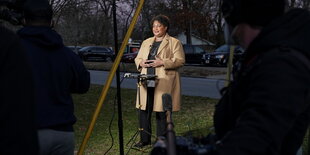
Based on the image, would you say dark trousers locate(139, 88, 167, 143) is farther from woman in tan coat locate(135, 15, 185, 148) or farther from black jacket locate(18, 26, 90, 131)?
black jacket locate(18, 26, 90, 131)

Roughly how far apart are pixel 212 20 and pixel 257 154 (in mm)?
43616

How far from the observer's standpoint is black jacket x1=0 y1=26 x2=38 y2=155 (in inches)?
61.6

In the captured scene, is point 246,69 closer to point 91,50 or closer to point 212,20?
point 91,50

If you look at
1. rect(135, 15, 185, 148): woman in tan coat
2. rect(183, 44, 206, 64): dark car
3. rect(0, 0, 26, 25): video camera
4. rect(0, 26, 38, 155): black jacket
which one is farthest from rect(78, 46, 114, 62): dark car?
rect(0, 26, 38, 155): black jacket

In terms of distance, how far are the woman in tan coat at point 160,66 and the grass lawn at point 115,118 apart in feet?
1.75

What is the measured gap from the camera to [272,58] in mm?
1537

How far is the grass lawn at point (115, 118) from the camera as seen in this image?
646cm

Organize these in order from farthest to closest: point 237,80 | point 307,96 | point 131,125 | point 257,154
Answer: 1. point 131,125
2. point 237,80
3. point 307,96
4. point 257,154

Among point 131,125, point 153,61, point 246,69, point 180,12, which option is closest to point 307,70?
point 246,69

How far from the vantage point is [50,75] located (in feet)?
9.06

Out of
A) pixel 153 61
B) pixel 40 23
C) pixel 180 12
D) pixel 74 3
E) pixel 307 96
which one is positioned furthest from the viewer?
pixel 180 12

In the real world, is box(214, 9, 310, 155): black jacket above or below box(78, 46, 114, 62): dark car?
above

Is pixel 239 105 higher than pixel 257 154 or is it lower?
higher

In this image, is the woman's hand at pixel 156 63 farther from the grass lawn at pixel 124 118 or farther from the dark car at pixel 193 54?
the dark car at pixel 193 54
